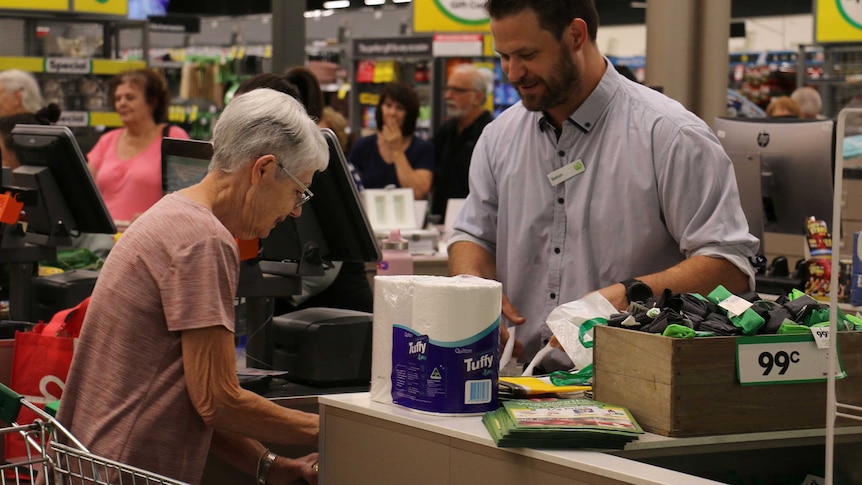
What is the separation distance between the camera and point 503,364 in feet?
8.81

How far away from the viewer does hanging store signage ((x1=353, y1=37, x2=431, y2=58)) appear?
35.9 feet

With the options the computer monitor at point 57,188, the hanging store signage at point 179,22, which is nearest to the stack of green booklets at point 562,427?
the computer monitor at point 57,188

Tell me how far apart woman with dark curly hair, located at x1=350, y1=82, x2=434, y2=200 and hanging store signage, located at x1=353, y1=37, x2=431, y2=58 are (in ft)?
11.3

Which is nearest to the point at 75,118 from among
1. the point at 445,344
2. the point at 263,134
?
the point at 263,134

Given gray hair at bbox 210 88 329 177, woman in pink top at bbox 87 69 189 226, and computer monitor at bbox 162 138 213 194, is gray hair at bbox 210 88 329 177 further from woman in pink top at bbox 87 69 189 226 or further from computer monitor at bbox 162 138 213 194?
woman in pink top at bbox 87 69 189 226

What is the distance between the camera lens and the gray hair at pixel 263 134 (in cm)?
231

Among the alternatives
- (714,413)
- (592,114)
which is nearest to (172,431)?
(714,413)

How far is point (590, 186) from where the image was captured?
2844 millimetres

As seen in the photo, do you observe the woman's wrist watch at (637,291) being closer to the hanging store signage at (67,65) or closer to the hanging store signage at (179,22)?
the hanging store signage at (67,65)

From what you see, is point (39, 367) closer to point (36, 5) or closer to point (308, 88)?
point (308, 88)

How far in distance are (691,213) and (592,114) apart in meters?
0.36

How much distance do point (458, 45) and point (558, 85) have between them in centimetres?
794

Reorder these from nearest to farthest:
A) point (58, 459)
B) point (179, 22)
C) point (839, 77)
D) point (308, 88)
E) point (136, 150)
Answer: point (58, 459)
point (308, 88)
point (136, 150)
point (839, 77)
point (179, 22)

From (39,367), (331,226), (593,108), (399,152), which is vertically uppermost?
(593,108)
